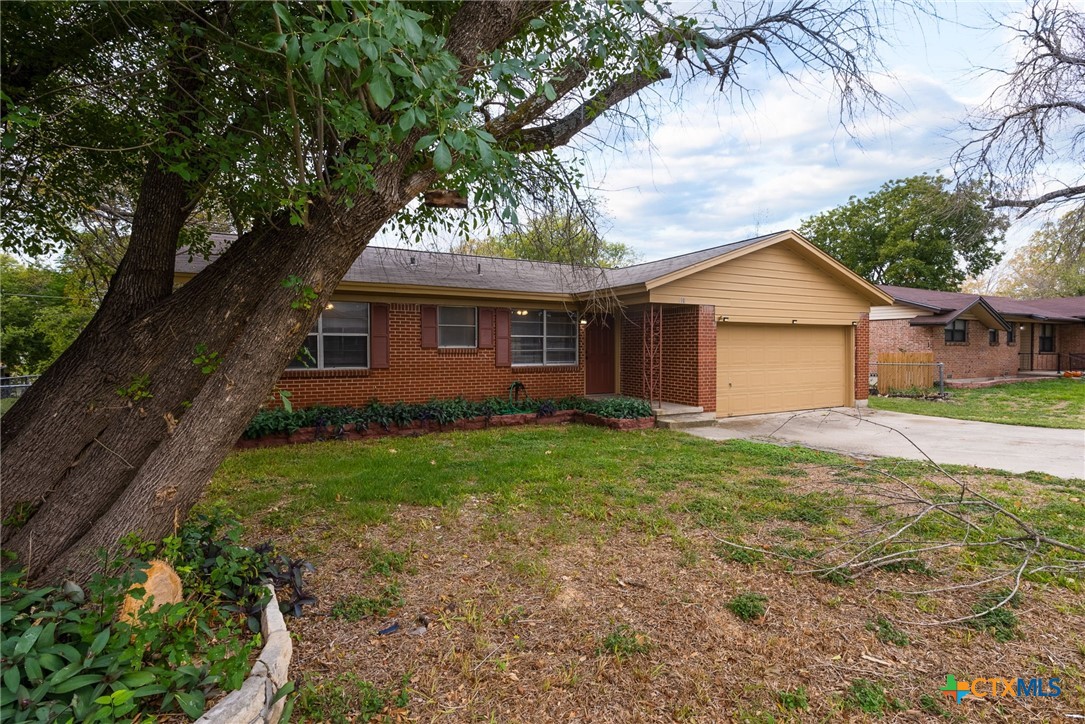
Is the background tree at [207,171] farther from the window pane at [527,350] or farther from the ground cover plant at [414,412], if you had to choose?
the window pane at [527,350]

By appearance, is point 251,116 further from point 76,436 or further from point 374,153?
point 76,436

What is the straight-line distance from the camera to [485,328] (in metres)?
11.0

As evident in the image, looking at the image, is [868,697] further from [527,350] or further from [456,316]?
[527,350]

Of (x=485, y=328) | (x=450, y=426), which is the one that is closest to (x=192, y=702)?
(x=450, y=426)

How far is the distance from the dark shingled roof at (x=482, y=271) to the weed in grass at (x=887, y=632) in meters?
7.11

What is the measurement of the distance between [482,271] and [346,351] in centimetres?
376

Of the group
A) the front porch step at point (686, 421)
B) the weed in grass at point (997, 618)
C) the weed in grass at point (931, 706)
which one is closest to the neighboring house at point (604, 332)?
the front porch step at point (686, 421)

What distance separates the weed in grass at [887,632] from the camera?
283 centimetres

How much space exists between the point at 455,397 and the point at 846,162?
7836 mm

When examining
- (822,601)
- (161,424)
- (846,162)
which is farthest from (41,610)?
(846,162)

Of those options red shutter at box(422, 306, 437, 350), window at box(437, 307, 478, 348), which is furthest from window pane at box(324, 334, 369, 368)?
window at box(437, 307, 478, 348)

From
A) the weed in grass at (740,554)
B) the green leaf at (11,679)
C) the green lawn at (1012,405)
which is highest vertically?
the green leaf at (11,679)

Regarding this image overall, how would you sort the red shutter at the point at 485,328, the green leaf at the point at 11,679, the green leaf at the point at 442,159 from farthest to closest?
the red shutter at the point at 485,328
the green leaf at the point at 442,159
the green leaf at the point at 11,679

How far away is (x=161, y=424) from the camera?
310 cm
